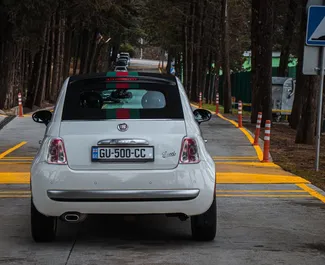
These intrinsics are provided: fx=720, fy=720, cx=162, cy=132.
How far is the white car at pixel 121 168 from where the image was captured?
6629 mm

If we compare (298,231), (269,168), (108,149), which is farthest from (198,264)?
(269,168)

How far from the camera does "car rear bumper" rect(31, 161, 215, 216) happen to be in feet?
21.7

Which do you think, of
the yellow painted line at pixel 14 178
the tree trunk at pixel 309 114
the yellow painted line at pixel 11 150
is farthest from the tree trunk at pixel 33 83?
the yellow painted line at pixel 14 178

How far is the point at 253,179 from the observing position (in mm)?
12391

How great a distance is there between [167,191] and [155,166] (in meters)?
0.26

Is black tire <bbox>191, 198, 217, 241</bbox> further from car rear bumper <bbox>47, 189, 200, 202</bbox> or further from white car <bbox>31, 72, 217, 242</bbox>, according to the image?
car rear bumper <bbox>47, 189, 200, 202</bbox>

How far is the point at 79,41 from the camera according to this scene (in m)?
62.8

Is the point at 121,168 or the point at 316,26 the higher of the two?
the point at 316,26

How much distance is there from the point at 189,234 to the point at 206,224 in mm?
634

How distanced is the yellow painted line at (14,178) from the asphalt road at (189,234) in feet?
0.13

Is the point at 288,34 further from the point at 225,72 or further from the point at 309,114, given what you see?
the point at 309,114

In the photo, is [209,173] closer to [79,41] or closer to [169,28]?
[169,28]

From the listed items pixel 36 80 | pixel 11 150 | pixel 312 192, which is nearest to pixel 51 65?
pixel 36 80

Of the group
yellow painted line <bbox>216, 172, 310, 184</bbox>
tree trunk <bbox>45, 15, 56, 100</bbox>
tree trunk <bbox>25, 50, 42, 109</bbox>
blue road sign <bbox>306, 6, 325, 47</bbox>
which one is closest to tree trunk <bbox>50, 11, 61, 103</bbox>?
tree trunk <bbox>45, 15, 56, 100</bbox>
